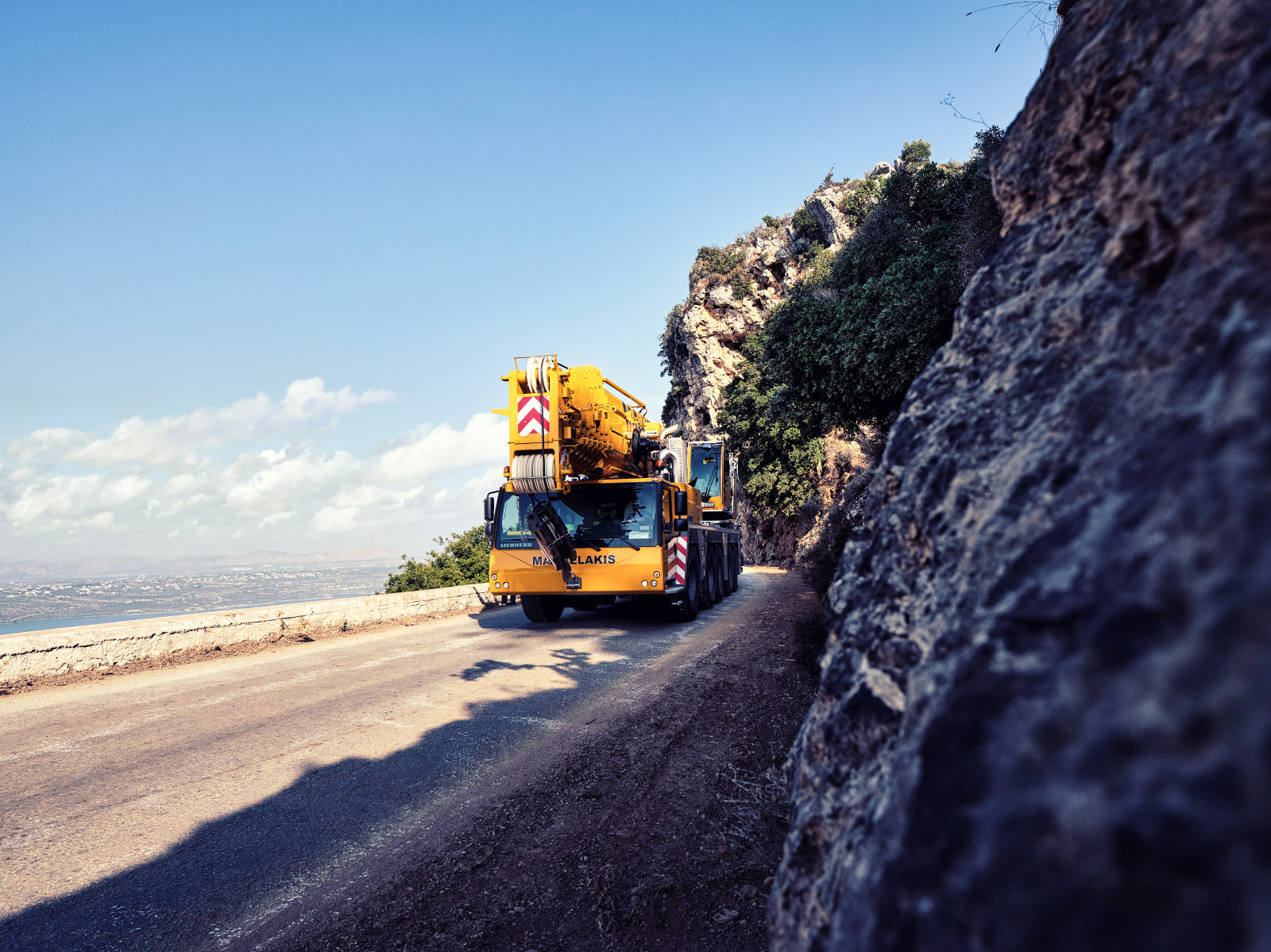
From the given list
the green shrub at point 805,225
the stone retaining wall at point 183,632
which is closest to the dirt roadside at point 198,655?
the stone retaining wall at point 183,632

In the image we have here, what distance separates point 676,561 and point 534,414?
3.35 meters

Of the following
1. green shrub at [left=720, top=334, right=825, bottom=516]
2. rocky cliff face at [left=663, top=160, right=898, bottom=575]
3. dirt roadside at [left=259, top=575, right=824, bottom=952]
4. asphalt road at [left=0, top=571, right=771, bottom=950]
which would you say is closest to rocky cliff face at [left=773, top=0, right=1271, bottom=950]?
dirt roadside at [left=259, top=575, right=824, bottom=952]

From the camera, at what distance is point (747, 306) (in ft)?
112

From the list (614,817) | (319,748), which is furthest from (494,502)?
(614,817)

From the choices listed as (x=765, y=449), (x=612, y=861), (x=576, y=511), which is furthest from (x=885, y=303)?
(x=765, y=449)

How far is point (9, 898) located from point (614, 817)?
2.68m

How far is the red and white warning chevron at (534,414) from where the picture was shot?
941 centimetres

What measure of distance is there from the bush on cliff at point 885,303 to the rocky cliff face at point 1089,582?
9.16 meters

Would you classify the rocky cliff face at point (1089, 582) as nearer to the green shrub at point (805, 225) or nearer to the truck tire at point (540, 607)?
the truck tire at point (540, 607)

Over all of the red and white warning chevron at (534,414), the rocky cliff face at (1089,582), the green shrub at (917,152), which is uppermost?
the green shrub at (917,152)

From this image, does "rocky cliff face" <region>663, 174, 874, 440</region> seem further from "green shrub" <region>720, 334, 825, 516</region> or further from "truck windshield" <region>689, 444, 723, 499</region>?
"truck windshield" <region>689, 444, 723, 499</region>

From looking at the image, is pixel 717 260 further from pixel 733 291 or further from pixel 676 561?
pixel 676 561

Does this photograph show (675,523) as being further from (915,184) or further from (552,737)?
(915,184)

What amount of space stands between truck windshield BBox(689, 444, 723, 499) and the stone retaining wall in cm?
965
